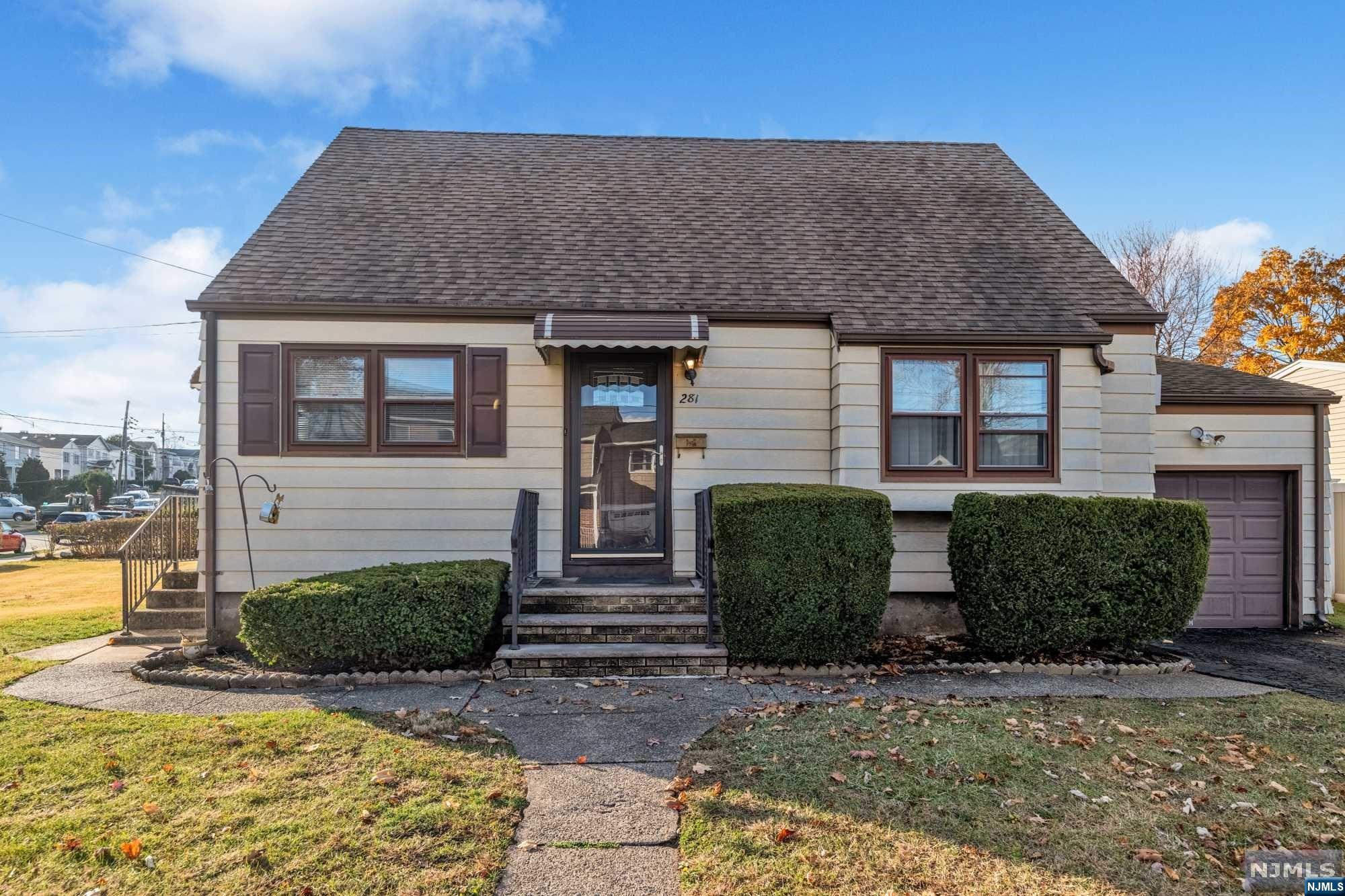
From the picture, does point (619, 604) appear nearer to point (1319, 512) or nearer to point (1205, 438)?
point (1205, 438)

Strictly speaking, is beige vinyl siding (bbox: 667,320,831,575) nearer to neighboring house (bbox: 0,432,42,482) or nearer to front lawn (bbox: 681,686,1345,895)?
front lawn (bbox: 681,686,1345,895)

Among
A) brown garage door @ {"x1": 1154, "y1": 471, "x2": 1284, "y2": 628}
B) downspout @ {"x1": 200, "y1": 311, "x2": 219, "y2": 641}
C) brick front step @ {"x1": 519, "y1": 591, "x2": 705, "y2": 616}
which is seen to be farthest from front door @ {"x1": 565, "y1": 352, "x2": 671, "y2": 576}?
brown garage door @ {"x1": 1154, "y1": 471, "x2": 1284, "y2": 628}

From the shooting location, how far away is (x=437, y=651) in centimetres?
545

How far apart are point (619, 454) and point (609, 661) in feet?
7.87

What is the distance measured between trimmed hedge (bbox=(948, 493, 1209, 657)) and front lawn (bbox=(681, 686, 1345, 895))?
1.16 m

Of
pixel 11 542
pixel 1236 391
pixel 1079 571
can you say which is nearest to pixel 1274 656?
pixel 1079 571

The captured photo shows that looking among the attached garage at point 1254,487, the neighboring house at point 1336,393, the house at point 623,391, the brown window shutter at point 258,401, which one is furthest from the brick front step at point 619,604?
the neighboring house at point 1336,393

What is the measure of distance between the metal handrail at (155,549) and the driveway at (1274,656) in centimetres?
1075

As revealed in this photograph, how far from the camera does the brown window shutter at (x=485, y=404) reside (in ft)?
22.6

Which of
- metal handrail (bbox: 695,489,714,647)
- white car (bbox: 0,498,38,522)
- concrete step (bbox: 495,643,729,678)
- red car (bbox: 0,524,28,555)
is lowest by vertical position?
white car (bbox: 0,498,38,522)

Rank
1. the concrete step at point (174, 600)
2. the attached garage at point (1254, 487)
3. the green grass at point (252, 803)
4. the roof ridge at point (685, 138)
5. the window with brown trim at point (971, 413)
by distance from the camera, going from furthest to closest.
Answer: the roof ridge at point (685, 138) < the attached garage at point (1254, 487) < the concrete step at point (174, 600) < the window with brown trim at point (971, 413) < the green grass at point (252, 803)

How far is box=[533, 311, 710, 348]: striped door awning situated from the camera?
6.33 metres

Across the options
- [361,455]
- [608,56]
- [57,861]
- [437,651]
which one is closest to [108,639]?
[361,455]

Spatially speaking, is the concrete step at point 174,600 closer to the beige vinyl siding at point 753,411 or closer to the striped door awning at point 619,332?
the striped door awning at point 619,332
